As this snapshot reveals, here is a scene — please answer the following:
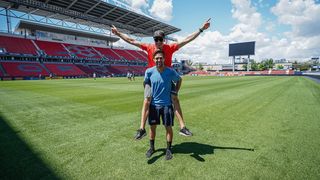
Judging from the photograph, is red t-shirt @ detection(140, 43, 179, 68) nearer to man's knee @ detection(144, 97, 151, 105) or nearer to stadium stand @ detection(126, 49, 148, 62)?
man's knee @ detection(144, 97, 151, 105)

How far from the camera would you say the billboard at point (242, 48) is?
237ft

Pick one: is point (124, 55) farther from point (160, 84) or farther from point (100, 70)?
point (160, 84)

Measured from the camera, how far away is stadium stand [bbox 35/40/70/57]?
49.5 metres

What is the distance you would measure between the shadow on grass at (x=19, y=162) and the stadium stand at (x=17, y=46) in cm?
5010

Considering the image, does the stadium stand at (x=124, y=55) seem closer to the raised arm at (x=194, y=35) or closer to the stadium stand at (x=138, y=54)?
the stadium stand at (x=138, y=54)

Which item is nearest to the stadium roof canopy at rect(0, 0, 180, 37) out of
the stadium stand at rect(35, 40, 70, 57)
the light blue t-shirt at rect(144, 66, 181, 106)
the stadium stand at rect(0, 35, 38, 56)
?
the stadium stand at rect(0, 35, 38, 56)

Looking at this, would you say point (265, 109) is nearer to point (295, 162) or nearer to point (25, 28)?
point (295, 162)

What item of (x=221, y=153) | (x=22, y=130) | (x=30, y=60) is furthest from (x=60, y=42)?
(x=221, y=153)

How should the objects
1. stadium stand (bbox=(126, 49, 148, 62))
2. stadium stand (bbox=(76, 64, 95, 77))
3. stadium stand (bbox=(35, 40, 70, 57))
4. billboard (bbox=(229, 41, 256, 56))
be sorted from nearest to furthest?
1. stadium stand (bbox=(35, 40, 70, 57))
2. stadium stand (bbox=(76, 64, 95, 77))
3. billboard (bbox=(229, 41, 256, 56))
4. stadium stand (bbox=(126, 49, 148, 62))

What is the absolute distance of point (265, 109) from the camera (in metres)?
7.40

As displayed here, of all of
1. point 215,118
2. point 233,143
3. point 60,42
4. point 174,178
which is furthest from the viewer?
point 60,42

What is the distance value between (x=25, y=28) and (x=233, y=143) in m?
66.0

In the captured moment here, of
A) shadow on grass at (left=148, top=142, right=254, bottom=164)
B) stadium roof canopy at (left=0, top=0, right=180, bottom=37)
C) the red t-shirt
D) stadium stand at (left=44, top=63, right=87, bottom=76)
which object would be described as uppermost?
stadium roof canopy at (left=0, top=0, right=180, bottom=37)

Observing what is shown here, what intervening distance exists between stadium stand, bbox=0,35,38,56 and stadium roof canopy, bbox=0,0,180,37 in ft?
24.9
